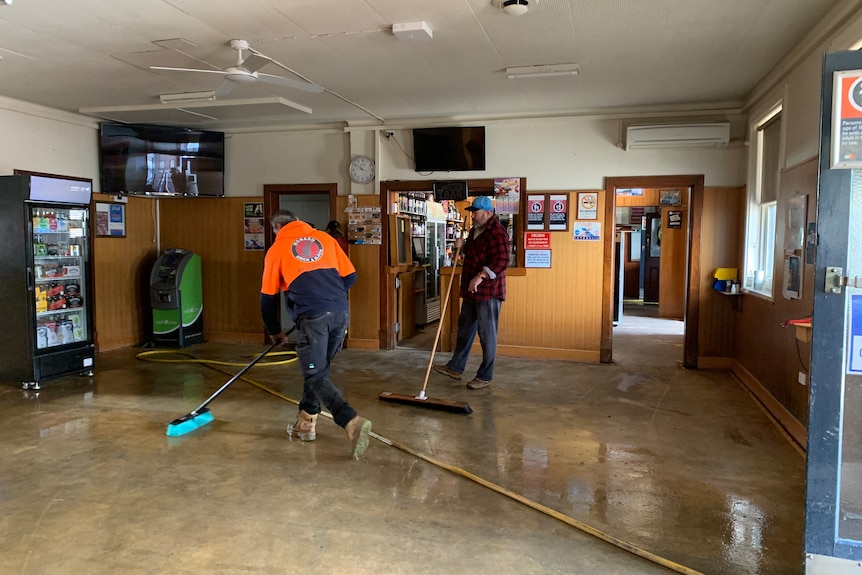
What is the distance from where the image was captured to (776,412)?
4484mm

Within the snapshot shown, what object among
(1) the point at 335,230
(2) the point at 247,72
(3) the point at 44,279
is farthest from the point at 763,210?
(3) the point at 44,279

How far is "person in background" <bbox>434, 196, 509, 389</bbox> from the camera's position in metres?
5.25

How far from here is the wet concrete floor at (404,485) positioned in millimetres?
2568

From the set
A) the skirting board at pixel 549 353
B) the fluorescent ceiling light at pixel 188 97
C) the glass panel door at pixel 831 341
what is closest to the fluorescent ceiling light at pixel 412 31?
the fluorescent ceiling light at pixel 188 97

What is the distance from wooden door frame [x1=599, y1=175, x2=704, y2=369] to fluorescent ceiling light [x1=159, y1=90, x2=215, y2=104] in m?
4.18

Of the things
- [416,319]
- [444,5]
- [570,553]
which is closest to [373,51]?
[444,5]

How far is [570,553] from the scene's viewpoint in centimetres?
258

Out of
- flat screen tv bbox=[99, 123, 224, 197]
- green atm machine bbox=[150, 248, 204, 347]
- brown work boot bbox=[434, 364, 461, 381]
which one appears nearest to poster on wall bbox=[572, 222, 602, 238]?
brown work boot bbox=[434, 364, 461, 381]

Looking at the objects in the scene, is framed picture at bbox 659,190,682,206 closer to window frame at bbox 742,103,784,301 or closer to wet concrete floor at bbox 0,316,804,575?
window frame at bbox 742,103,784,301

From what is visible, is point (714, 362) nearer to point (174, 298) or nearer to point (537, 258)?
point (537, 258)

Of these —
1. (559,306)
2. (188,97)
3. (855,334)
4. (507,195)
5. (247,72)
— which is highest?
(188,97)

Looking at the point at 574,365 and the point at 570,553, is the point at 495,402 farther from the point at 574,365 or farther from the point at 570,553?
the point at 570,553

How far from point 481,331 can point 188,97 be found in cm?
362

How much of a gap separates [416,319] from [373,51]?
472 centimetres
